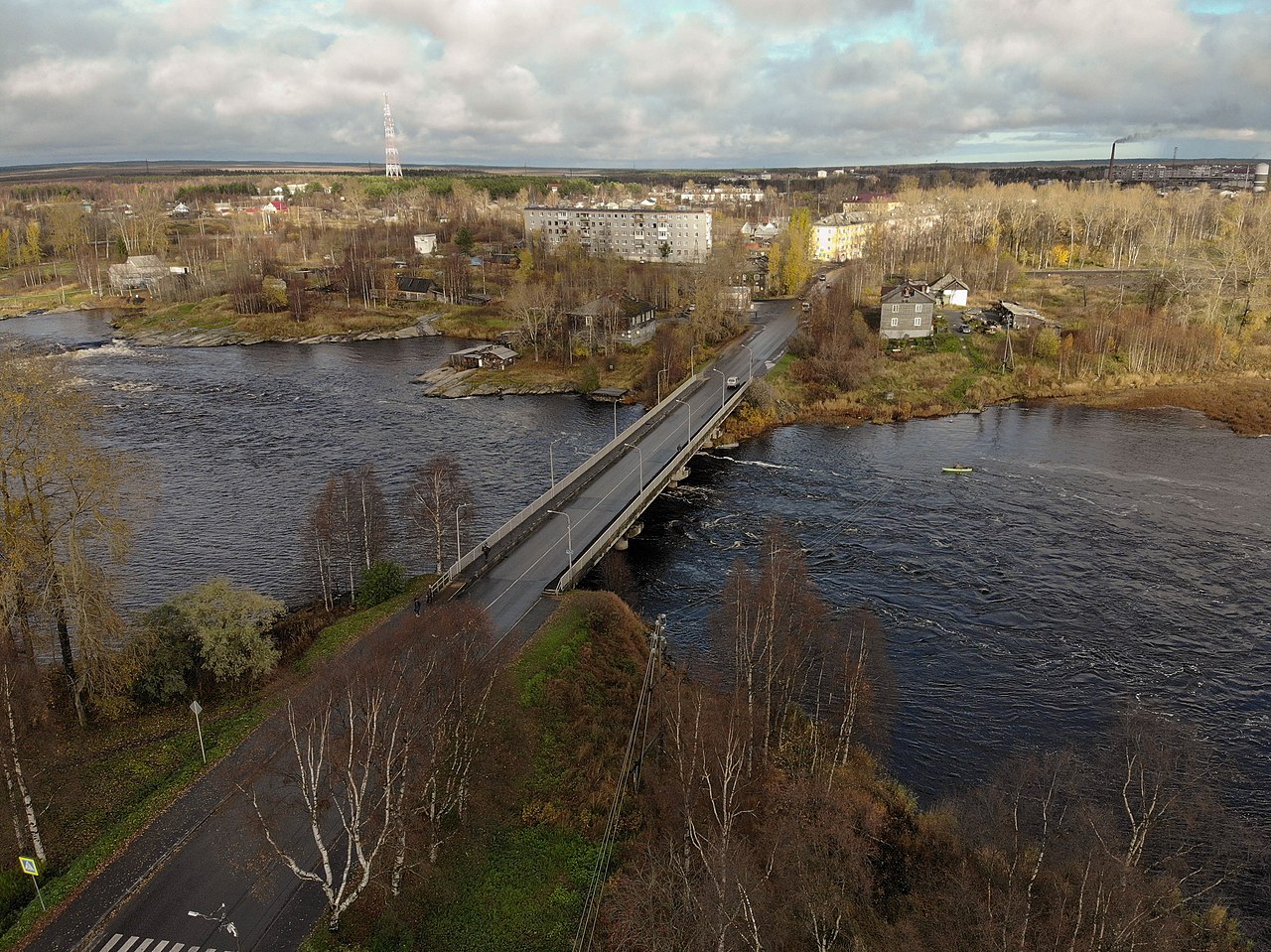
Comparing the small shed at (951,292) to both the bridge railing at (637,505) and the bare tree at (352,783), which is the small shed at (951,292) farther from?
the bare tree at (352,783)

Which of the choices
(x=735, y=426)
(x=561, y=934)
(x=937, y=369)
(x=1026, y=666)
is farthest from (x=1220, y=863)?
(x=937, y=369)

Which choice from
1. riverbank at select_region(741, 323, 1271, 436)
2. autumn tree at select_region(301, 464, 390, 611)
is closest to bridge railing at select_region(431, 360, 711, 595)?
autumn tree at select_region(301, 464, 390, 611)

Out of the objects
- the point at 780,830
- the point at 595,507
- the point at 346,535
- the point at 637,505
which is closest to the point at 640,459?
the point at 637,505

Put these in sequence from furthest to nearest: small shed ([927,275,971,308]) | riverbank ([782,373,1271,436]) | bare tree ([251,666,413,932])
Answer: small shed ([927,275,971,308]), riverbank ([782,373,1271,436]), bare tree ([251,666,413,932])

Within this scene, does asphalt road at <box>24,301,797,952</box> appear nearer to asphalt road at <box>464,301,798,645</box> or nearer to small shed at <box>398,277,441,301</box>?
asphalt road at <box>464,301,798,645</box>

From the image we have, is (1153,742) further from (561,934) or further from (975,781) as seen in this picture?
(561,934)

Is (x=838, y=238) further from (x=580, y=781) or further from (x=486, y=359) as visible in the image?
(x=580, y=781)

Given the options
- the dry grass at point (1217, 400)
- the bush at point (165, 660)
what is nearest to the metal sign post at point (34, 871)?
the bush at point (165, 660)
